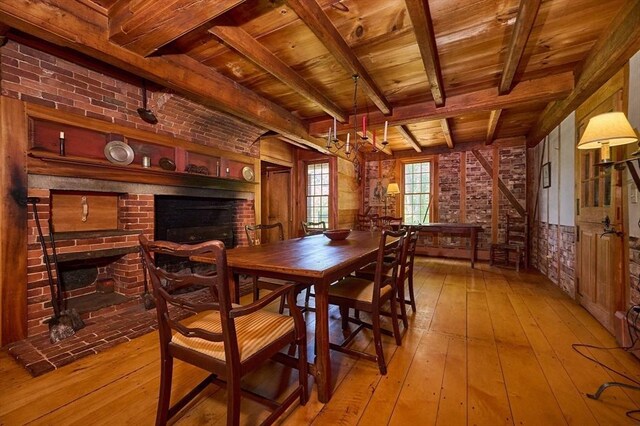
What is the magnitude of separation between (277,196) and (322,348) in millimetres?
4858

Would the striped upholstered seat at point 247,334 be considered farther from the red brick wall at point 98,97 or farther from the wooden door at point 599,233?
the wooden door at point 599,233

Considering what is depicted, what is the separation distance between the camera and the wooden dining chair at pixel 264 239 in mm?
2229

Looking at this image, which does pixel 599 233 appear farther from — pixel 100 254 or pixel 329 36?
pixel 100 254

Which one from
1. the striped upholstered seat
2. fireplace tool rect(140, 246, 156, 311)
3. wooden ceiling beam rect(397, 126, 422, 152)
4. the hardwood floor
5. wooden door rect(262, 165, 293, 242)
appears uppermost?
wooden ceiling beam rect(397, 126, 422, 152)

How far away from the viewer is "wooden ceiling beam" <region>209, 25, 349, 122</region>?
6.73 feet

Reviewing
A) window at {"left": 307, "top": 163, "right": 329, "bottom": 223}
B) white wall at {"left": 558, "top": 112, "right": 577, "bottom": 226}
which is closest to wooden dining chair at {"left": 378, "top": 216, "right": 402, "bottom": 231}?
window at {"left": 307, "top": 163, "right": 329, "bottom": 223}

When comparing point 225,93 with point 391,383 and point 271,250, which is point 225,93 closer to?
point 271,250

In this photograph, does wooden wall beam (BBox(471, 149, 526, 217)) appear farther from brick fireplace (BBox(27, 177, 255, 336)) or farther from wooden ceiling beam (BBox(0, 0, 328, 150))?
brick fireplace (BBox(27, 177, 255, 336))

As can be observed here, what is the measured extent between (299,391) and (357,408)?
33 centimetres

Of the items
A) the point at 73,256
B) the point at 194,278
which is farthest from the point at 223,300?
the point at 73,256

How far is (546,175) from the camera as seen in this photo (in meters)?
4.11

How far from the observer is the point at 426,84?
3.05 metres

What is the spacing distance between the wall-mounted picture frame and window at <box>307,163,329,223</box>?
12.5 feet

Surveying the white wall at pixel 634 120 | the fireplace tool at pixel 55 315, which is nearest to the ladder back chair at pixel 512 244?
the white wall at pixel 634 120
